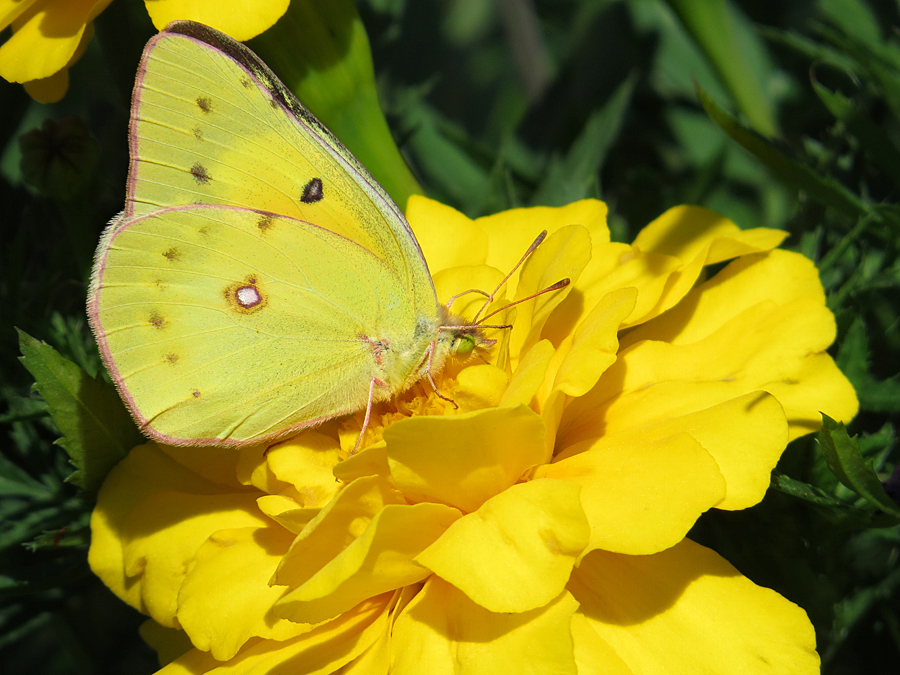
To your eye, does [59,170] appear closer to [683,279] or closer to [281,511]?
[281,511]

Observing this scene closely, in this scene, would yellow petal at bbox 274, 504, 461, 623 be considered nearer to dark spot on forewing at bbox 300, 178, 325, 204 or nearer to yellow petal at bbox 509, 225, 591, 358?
yellow petal at bbox 509, 225, 591, 358

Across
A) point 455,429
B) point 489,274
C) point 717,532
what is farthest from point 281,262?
point 717,532

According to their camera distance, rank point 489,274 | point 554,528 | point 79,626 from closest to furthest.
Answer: point 554,528 → point 489,274 → point 79,626

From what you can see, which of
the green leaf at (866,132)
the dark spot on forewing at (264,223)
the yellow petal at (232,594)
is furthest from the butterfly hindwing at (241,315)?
the green leaf at (866,132)

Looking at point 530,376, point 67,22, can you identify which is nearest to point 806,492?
point 530,376

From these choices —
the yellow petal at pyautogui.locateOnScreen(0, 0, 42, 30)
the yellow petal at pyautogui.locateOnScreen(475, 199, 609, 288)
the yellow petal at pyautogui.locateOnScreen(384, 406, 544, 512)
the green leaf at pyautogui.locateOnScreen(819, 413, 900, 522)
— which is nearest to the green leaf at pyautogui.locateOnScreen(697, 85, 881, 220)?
the yellow petal at pyautogui.locateOnScreen(475, 199, 609, 288)

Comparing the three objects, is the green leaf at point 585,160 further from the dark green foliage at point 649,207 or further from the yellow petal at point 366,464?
the yellow petal at point 366,464
